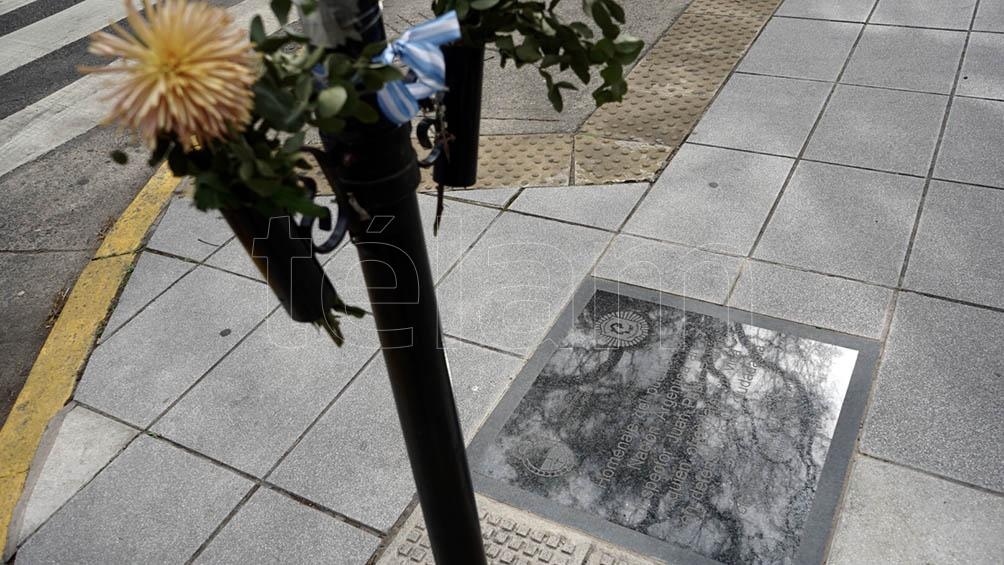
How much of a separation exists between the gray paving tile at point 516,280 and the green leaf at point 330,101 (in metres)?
2.30

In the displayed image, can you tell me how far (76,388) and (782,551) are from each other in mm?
2836

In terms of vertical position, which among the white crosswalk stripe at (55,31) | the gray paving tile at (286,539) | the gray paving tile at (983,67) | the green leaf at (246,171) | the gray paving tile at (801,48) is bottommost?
the gray paving tile at (983,67)

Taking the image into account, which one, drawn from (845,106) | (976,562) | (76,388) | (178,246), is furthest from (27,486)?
(845,106)

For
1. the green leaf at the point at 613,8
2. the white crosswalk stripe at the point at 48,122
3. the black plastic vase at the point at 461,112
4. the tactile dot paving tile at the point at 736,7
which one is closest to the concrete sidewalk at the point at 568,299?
the tactile dot paving tile at the point at 736,7

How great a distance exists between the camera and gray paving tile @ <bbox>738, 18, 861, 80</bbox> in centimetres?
502

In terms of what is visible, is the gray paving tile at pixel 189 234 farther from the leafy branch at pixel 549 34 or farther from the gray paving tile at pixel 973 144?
the gray paving tile at pixel 973 144

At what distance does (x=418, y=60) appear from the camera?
1175mm

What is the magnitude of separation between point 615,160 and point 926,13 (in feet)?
9.33

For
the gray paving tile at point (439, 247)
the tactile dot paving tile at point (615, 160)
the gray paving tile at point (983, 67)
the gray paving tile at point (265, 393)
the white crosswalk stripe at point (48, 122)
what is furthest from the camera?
the white crosswalk stripe at point (48, 122)

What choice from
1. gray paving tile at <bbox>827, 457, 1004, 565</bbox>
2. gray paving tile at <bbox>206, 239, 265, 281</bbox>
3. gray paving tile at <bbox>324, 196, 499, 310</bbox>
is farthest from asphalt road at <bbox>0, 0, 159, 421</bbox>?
gray paving tile at <bbox>827, 457, 1004, 565</bbox>

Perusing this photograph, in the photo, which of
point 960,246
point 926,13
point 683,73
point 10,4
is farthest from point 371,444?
point 10,4

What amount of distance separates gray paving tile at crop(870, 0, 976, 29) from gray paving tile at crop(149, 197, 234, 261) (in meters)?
4.49

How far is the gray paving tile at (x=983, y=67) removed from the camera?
15.1 ft

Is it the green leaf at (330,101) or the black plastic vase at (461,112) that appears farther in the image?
the black plastic vase at (461,112)
